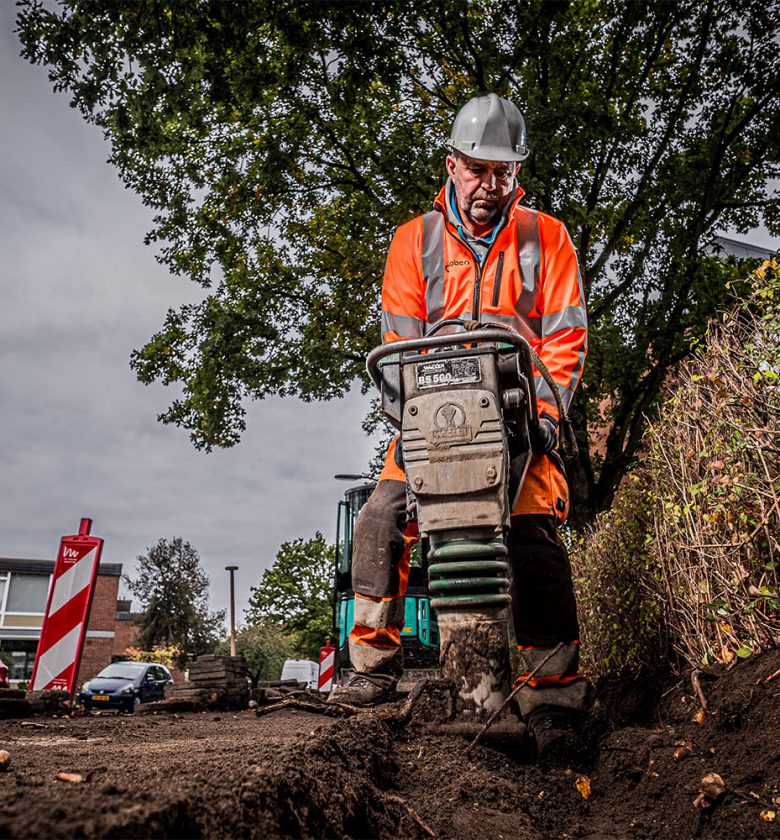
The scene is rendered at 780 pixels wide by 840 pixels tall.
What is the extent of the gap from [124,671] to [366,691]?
63.4 ft

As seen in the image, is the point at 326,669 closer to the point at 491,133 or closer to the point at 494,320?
the point at 494,320

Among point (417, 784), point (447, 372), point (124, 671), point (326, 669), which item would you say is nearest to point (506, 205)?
point (447, 372)

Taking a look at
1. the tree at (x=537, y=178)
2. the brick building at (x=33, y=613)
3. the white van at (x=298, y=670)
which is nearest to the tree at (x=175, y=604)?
the brick building at (x=33, y=613)

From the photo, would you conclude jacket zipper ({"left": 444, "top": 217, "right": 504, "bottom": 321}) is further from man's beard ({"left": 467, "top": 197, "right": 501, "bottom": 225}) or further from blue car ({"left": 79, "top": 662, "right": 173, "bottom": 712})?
blue car ({"left": 79, "top": 662, "right": 173, "bottom": 712})

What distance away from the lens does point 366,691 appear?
3.45 m

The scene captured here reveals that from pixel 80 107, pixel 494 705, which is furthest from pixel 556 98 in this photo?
pixel 494 705

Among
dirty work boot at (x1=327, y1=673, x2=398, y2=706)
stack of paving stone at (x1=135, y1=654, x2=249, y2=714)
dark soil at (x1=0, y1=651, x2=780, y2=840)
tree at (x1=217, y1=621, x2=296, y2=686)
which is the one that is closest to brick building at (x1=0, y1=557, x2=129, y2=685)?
tree at (x1=217, y1=621, x2=296, y2=686)

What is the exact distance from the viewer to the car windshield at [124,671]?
2028 cm

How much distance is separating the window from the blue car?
23139mm

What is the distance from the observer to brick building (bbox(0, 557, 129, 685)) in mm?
40219

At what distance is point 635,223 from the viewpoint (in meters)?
10.6

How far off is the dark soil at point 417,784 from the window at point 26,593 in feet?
141

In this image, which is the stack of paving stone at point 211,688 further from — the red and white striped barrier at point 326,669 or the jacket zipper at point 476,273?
the red and white striped barrier at point 326,669

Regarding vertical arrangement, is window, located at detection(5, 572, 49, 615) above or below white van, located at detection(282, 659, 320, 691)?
above
